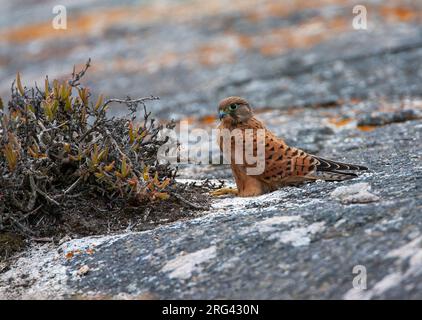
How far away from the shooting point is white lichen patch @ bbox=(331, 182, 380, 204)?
412 cm

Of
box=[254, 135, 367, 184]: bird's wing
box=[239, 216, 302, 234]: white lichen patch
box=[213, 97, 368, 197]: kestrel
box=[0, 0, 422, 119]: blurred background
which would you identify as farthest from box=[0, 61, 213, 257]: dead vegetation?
box=[0, 0, 422, 119]: blurred background

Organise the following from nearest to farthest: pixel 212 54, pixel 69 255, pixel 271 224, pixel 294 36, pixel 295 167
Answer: pixel 271 224, pixel 69 255, pixel 295 167, pixel 212 54, pixel 294 36

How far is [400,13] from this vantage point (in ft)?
42.5

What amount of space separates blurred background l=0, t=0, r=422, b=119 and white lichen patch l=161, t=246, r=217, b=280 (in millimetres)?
6039

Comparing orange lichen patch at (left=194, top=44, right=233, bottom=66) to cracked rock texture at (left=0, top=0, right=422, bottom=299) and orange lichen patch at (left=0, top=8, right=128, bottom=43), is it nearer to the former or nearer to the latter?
cracked rock texture at (left=0, top=0, right=422, bottom=299)

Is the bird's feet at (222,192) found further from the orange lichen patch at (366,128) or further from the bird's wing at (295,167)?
the orange lichen patch at (366,128)

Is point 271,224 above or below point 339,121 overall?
below

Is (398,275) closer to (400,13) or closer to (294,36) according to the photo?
(294,36)

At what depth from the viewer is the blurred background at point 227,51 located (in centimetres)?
1035

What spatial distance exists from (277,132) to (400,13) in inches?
240

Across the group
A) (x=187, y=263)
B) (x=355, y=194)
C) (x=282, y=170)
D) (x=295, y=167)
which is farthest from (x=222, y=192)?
(x=187, y=263)

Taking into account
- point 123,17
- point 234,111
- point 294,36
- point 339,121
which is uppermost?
point 123,17

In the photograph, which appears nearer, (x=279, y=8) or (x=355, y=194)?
(x=355, y=194)
